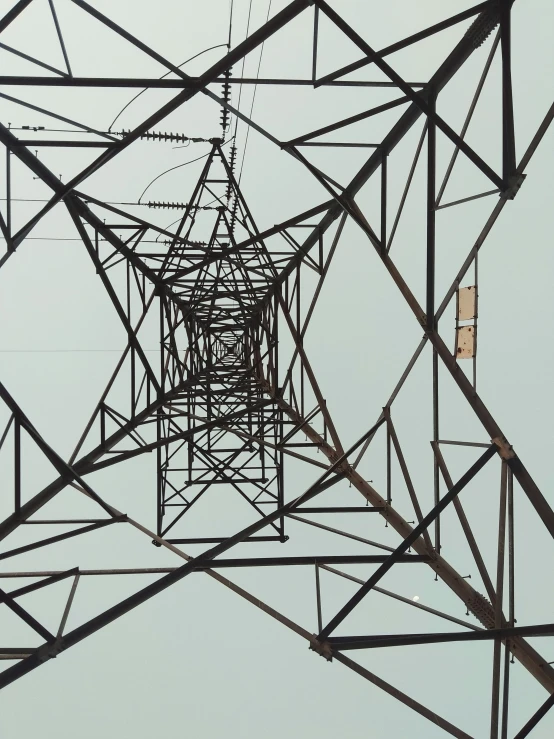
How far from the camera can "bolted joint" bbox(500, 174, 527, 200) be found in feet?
19.3

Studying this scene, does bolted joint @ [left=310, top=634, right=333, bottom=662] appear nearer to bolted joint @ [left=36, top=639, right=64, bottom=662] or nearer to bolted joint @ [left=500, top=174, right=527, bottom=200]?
bolted joint @ [left=36, top=639, right=64, bottom=662]

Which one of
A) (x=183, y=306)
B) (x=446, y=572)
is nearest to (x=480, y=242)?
(x=446, y=572)

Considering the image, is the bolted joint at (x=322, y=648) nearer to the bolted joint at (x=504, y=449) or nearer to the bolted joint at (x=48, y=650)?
the bolted joint at (x=48, y=650)

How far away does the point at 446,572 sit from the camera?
6969 mm

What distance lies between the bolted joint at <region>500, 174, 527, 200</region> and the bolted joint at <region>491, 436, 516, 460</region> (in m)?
2.66

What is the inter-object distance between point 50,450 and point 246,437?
4539mm

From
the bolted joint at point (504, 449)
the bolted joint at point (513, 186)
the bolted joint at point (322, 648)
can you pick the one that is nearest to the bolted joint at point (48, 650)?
the bolted joint at point (322, 648)

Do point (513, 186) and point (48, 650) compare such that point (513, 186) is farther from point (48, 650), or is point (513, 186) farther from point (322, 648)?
point (48, 650)

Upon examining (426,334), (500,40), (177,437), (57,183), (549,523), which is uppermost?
(500,40)

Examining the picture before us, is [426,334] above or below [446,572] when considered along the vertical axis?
above

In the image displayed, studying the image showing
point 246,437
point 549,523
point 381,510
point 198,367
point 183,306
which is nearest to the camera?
point 549,523

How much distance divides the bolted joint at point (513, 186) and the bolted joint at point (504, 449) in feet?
8.71

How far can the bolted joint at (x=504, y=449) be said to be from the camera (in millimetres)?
5422

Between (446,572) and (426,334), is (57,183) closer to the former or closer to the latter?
(426,334)
